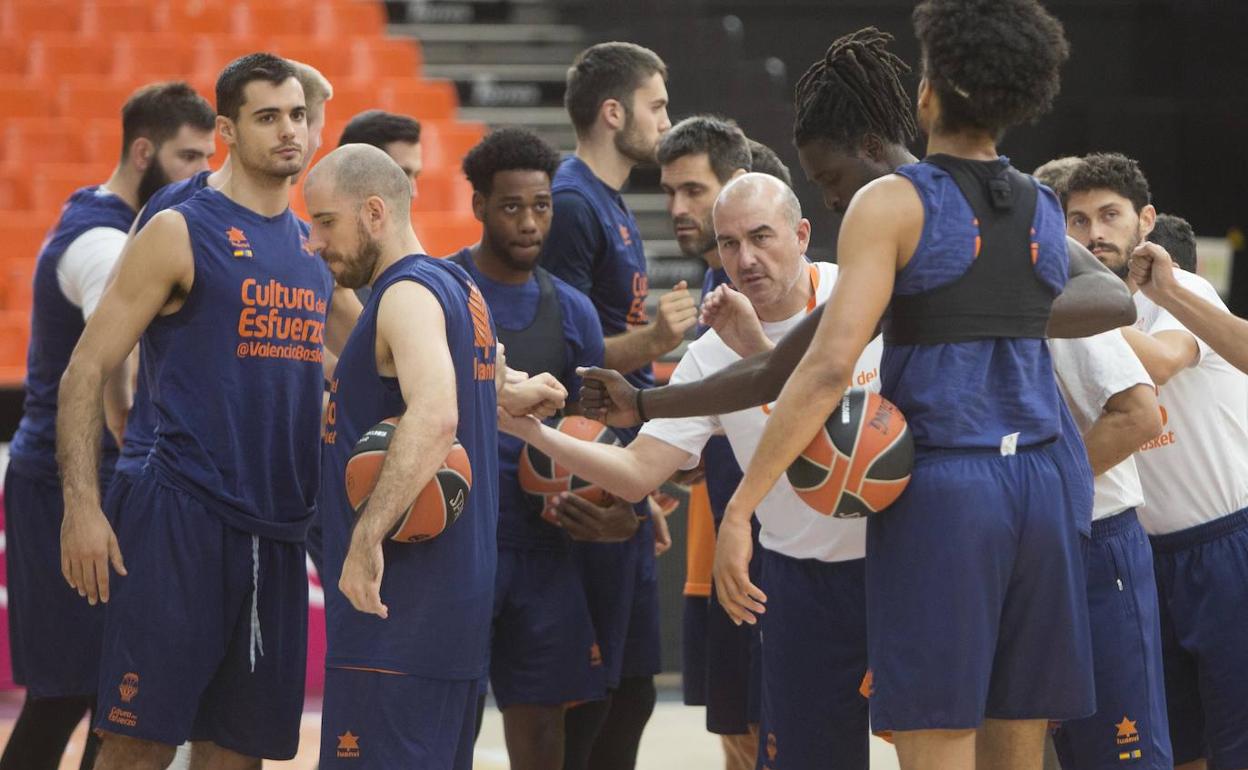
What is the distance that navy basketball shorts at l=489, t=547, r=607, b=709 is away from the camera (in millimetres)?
5020

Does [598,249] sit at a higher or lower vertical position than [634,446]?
higher

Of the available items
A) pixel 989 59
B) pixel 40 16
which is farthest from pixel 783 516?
pixel 40 16

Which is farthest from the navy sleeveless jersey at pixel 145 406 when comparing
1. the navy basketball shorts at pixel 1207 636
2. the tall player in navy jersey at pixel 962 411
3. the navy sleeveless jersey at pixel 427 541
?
the navy basketball shorts at pixel 1207 636

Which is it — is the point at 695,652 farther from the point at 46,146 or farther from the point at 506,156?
the point at 46,146

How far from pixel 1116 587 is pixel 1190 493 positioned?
646mm

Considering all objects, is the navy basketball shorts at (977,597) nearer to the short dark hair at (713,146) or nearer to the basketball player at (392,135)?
the short dark hair at (713,146)

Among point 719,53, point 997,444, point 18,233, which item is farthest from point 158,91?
point 719,53

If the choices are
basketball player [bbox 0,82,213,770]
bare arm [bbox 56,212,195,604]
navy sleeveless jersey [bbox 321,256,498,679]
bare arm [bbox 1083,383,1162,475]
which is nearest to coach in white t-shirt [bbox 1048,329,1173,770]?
bare arm [bbox 1083,383,1162,475]

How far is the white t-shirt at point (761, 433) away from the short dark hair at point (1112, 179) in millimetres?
834

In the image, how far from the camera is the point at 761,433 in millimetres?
3971

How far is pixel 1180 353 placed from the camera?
15.0ft

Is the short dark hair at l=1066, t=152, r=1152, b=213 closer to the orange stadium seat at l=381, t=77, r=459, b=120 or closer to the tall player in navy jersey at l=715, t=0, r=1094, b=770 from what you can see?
the tall player in navy jersey at l=715, t=0, r=1094, b=770

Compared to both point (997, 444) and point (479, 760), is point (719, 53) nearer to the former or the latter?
point (479, 760)

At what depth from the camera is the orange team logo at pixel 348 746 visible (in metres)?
3.71
